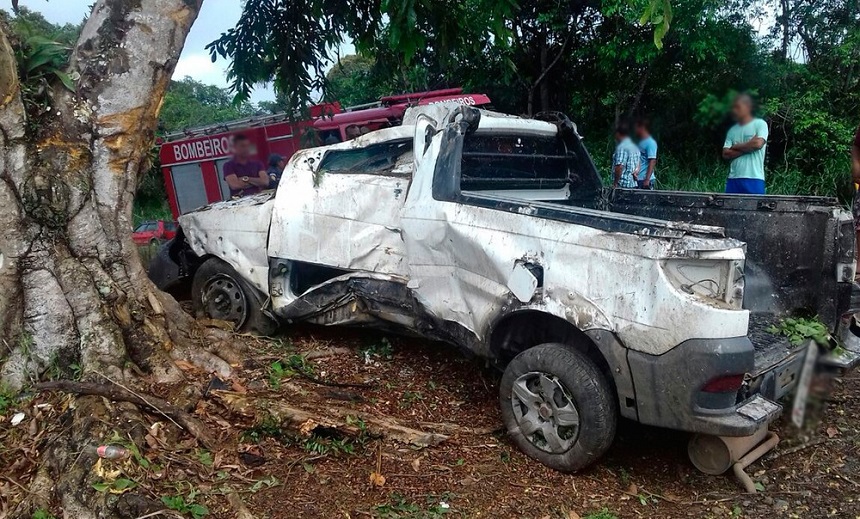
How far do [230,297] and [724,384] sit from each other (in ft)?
12.3

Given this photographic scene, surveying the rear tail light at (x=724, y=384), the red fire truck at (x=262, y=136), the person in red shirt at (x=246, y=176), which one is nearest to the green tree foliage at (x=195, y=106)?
the red fire truck at (x=262, y=136)

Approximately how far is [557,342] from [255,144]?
666 centimetres

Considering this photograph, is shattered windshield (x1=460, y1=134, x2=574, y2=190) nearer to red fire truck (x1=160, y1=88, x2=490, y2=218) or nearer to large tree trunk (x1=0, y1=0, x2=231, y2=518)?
large tree trunk (x1=0, y1=0, x2=231, y2=518)

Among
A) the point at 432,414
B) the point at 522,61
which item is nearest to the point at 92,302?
the point at 432,414

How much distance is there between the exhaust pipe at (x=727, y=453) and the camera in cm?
338

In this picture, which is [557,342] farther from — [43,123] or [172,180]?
[172,180]

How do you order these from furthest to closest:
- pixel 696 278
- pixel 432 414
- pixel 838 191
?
pixel 838 191 → pixel 432 414 → pixel 696 278

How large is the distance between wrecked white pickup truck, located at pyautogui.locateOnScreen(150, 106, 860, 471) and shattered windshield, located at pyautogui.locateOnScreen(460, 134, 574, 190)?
0.04ft

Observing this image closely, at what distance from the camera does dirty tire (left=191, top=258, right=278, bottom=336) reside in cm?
525

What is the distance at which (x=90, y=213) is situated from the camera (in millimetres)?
3986

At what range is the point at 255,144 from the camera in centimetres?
916

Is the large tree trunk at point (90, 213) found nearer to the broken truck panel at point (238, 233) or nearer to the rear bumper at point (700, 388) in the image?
the broken truck panel at point (238, 233)

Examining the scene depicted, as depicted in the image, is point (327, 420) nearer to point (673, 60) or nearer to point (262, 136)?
point (673, 60)

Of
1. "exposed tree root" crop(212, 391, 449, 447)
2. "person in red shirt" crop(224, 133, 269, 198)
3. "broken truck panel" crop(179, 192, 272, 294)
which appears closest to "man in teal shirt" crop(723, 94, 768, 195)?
"exposed tree root" crop(212, 391, 449, 447)
